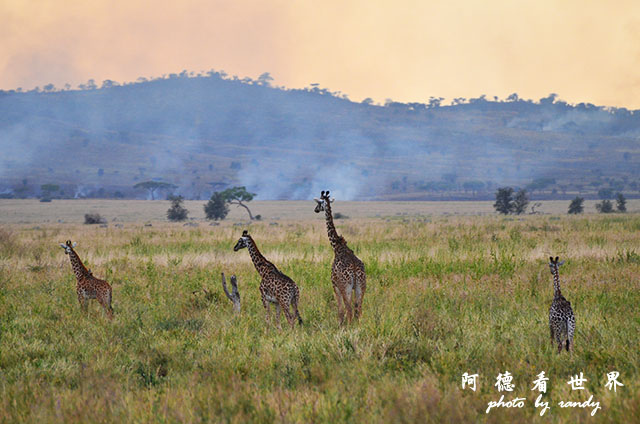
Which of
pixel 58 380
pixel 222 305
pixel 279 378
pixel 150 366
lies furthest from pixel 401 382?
pixel 222 305

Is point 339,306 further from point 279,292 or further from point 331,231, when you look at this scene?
point 331,231

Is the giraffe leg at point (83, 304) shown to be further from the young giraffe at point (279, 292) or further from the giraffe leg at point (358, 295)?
the giraffe leg at point (358, 295)

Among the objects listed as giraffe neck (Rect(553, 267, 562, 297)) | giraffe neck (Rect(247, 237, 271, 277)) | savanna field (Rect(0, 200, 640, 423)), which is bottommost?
savanna field (Rect(0, 200, 640, 423))

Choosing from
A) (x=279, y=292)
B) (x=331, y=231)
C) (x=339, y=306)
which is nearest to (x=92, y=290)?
(x=279, y=292)

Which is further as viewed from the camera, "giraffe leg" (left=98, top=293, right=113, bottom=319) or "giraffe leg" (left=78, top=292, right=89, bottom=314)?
"giraffe leg" (left=78, top=292, right=89, bottom=314)

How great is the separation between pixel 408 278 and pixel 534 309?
354cm

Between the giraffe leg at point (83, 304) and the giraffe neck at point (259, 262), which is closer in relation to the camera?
the giraffe neck at point (259, 262)

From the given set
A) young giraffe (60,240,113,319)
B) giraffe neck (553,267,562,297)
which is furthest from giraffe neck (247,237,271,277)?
giraffe neck (553,267,562,297)

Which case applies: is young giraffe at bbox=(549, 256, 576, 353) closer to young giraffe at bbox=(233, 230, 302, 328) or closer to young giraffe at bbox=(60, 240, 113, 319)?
young giraffe at bbox=(233, 230, 302, 328)

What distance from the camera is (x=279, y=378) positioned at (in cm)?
630

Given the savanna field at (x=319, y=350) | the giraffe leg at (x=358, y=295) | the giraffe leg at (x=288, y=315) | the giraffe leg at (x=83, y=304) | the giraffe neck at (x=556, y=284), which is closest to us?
the savanna field at (x=319, y=350)

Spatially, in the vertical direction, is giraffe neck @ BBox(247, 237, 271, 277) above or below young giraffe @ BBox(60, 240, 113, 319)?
above

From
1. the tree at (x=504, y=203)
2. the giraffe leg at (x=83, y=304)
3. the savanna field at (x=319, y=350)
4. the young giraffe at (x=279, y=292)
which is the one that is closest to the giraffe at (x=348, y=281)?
the savanna field at (x=319, y=350)

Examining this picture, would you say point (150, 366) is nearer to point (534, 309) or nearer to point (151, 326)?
point (151, 326)
